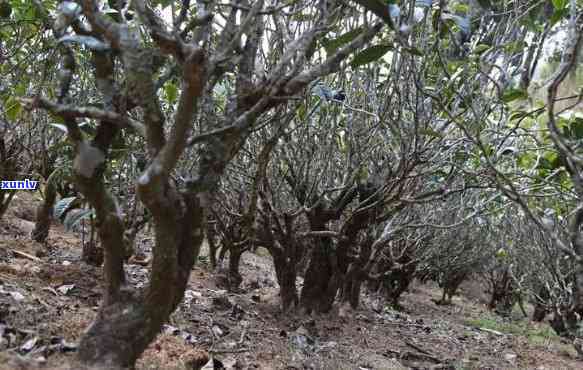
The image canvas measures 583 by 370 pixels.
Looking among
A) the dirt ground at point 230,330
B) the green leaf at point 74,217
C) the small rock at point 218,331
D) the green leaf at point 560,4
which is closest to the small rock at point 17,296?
the dirt ground at point 230,330

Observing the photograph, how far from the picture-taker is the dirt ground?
221 cm

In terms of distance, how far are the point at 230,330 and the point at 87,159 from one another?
74.6 inches

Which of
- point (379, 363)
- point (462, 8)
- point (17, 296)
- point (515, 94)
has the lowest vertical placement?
point (379, 363)

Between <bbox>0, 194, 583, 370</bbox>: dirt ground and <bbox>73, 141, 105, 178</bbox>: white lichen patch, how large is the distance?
0.56 metres

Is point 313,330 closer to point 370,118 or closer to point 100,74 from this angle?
point 370,118

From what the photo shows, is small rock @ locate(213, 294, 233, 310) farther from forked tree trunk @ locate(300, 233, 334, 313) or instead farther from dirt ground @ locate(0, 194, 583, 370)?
forked tree trunk @ locate(300, 233, 334, 313)

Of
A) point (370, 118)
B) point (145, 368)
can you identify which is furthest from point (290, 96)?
point (370, 118)

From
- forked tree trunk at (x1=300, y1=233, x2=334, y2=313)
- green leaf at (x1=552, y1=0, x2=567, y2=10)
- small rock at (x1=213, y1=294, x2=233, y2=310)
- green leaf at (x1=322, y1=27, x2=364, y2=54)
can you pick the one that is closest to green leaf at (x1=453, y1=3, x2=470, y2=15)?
green leaf at (x1=552, y1=0, x2=567, y2=10)

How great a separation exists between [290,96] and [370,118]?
209 cm

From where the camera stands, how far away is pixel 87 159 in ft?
5.39

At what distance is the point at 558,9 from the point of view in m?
2.18

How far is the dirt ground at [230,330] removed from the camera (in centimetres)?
221

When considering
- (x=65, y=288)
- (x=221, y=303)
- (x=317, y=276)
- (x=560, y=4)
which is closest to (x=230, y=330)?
(x=221, y=303)

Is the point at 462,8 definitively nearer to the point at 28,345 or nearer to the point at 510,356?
the point at 28,345
